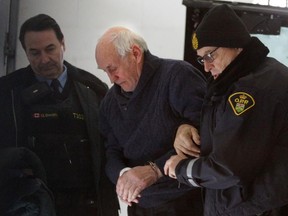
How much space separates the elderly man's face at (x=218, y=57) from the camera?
1.05m

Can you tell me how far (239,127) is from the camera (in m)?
0.93

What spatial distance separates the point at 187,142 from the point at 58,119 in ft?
1.61

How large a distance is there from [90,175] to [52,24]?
58 centimetres

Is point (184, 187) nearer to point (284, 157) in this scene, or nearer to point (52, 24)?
point (284, 157)

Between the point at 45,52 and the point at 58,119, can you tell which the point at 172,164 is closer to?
the point at 58,119

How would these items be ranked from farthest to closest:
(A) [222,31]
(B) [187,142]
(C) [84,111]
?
(C) [84,111]
(B) [187,142]
(A) [222,31]

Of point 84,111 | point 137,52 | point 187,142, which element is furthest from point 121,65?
point 187,142

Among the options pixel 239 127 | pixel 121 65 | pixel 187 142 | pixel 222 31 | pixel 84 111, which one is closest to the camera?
pixel 239 127

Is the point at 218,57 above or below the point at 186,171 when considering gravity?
above

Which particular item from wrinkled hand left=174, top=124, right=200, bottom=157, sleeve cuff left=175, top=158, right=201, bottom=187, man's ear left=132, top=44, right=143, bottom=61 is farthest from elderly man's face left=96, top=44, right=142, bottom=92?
sleeve cuff left=175, top=158, right=201, bottom=187

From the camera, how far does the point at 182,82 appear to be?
1222mm

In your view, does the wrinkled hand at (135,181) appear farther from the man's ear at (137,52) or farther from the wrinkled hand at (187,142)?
the man's ear at (137,52)

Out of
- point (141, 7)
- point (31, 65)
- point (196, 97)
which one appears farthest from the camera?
point (141, 7)

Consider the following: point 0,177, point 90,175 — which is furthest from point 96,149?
point 0,177
